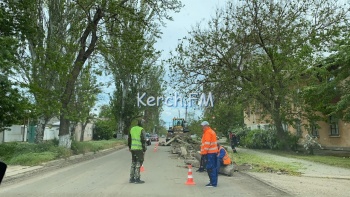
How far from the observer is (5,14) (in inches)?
592

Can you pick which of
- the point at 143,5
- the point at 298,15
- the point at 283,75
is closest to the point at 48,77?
the point at 143,5

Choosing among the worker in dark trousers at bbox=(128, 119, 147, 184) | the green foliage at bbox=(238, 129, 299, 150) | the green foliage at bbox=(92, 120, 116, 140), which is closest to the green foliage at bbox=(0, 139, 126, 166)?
the worker in dark trousers at bbox=(128, 119, 147, 184)

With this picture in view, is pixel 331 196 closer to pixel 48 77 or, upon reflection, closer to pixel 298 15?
pixel 48 77

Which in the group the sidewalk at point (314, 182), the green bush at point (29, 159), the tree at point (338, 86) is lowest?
the sidewalk at point (314, 182)

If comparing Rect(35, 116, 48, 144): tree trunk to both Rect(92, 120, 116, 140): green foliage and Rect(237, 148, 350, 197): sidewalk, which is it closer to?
Result: Rect(237, 148, 350, 197): sidewalk

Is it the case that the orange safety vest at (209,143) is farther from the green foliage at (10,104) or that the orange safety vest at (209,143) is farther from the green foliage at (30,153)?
the green foliage at (10,104)

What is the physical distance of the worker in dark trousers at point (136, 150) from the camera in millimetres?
A: 10125

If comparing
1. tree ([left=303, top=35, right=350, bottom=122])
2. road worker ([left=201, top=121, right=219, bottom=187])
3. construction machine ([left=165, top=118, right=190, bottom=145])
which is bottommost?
road worker ([left=201, top=121, right=219, bottom=187])

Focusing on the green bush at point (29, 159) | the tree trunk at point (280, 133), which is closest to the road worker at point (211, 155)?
the green bush at point (29, 159)

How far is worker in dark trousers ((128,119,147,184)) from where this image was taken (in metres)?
10.1

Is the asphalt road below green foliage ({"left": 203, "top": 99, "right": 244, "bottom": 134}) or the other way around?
below

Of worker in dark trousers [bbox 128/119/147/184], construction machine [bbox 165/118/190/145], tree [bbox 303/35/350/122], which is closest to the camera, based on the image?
worker in dark trousers [bbox 128/119/147/184]

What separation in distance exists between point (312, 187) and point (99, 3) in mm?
14345

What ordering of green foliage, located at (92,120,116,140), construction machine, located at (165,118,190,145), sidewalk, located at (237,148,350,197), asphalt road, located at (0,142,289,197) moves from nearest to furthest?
asphalt road, located at (0,142,289,197), sidewalk, located at (237,148,350,197), construction machine, located at (165,118,190,145), green foliage, located at (92,120,116,140)
